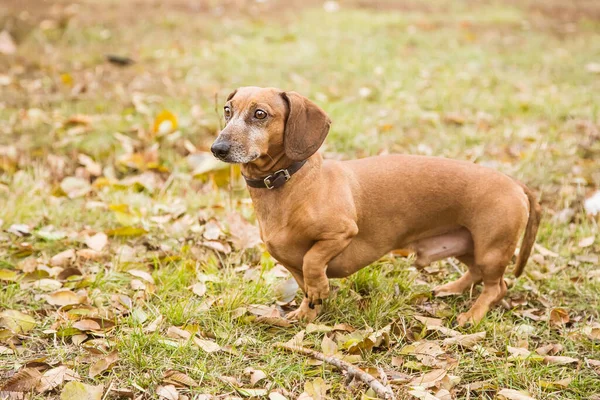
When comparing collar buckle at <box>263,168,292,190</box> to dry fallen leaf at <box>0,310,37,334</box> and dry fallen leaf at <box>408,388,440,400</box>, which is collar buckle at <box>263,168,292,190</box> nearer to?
dry fallen leaf at <box>408,388,440,400</box>

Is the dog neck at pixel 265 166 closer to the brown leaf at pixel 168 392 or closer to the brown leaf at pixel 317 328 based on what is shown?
the brown leaf at pixel 317 328

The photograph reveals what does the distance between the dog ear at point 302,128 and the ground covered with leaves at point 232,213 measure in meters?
0.66

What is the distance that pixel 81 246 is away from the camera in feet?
13.3

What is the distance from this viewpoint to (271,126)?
3002 mm

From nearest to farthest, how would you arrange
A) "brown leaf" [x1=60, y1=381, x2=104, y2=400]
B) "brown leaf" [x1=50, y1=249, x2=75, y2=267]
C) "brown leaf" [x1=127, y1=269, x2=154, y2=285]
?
"brown leaf" [x1=60, y1=381, x2=104, y2=400]
"brown leaf" [x1=127, y1=269, x2=154, y2=285]
"brown leaf" [x1=50, y1=249, x2=75, y2=267]

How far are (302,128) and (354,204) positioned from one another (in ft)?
1.69

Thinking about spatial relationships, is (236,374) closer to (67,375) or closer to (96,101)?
(67,375)

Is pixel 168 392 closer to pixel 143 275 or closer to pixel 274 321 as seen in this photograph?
pixel 274 321

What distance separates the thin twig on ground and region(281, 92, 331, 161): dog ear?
2.88 feet

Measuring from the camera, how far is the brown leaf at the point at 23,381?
2.61 metres

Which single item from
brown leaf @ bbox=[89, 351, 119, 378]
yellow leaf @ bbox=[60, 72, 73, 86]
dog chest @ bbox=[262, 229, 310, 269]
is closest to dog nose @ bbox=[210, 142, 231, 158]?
dog chest @ bbox=[262, 229, 310, 269]

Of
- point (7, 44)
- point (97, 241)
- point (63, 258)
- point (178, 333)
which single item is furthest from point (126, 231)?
point (7, 44)

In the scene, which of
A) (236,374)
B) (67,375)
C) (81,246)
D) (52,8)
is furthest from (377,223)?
(52,8)

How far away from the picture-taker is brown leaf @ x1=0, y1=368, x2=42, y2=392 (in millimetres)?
2611
